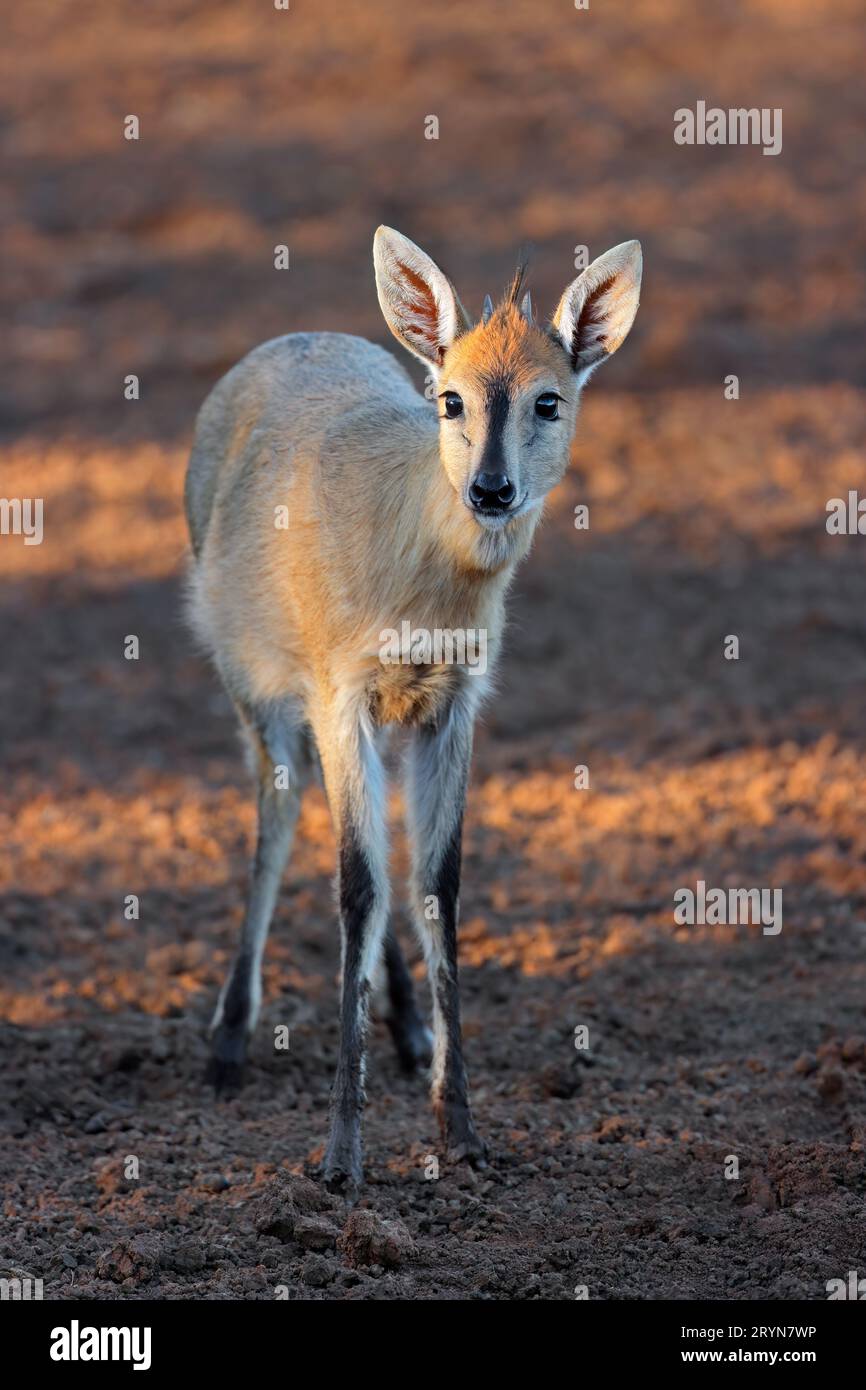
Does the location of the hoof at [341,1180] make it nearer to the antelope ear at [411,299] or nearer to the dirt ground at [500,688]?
the dirt ground at [500,688]

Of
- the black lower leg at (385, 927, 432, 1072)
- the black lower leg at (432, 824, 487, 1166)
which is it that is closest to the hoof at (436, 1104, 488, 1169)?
the black lower leg at (432, 824, 487, 1166)

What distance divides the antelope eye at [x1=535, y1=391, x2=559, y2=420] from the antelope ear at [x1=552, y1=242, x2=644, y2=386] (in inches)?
11.0

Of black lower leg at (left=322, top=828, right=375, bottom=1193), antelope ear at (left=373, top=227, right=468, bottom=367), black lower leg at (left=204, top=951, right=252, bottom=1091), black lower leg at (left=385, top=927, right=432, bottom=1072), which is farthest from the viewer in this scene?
black lower leg at (left=385, top=927, right=432, bottom=1072)

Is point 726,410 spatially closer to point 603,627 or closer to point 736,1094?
point 603,627

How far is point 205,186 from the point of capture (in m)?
20.8

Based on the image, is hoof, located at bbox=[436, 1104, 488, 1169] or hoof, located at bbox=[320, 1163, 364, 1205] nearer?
hoof, located at bbox=[320, 1163, 364, 1205]

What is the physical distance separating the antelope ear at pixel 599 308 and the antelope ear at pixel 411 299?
1.30 ft

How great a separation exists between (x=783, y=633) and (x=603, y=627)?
4.28 ft

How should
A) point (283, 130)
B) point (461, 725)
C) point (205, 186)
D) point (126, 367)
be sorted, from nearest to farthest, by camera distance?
point (461, 725), point (126, 367), point (205, 186), point (283, 130)

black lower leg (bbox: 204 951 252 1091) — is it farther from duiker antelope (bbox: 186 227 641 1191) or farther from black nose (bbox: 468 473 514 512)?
black nose (bbox: 468 473 514 512)

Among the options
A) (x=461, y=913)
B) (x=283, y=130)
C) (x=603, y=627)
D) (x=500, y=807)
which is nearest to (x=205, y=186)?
(x=283, y=130)

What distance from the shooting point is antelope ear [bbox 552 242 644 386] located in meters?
6.32

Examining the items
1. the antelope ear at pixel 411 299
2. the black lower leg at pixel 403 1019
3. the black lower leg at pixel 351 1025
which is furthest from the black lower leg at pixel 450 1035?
the antelope ear at pixel 411 299

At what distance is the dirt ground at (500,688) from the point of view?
605cm
